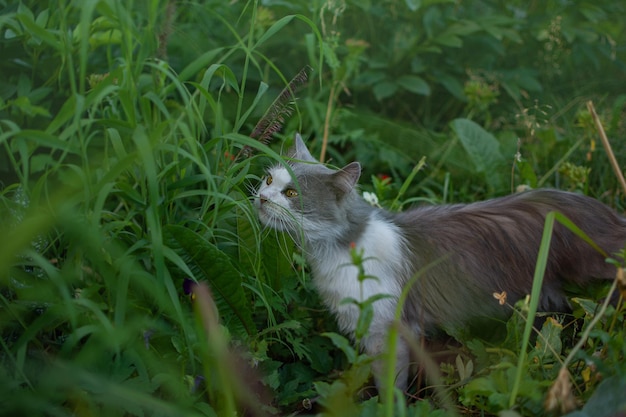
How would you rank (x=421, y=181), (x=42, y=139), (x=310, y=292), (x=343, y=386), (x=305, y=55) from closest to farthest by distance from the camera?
(x=343, y=386)
(x=42, y=139)
(x=310, y=292)
(x=421, y=181)
(x=305, y=55)

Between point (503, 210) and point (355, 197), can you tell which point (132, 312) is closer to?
point (355, 197)

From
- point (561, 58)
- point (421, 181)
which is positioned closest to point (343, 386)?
point (421, 181)

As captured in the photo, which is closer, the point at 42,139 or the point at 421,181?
the point at 42,139

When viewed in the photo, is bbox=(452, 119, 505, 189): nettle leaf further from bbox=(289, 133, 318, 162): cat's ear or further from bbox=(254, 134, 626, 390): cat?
bbox=(289, 133, 318, 162): cat's ear

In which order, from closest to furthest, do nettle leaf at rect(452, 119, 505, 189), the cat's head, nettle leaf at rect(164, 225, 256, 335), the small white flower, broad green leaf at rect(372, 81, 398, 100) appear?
nettle leaf at rect(164, 225, 256, 335) → the cat's head → the small white flower → nettle leaf at rect(452, 119, 505, 189) → broad green leaf at rect(372, 81, 398, 100)

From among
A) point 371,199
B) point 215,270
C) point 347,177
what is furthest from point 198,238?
point 371,199

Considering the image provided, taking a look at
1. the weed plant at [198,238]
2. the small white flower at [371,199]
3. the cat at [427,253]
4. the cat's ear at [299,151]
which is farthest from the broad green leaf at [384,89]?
the cat at [427,253]

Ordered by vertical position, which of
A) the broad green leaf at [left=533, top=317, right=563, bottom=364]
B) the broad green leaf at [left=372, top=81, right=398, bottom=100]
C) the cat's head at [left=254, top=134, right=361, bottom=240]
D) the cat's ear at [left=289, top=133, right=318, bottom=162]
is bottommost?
the broad green leaf at [left=533, top=317, right=563, bottom=364]

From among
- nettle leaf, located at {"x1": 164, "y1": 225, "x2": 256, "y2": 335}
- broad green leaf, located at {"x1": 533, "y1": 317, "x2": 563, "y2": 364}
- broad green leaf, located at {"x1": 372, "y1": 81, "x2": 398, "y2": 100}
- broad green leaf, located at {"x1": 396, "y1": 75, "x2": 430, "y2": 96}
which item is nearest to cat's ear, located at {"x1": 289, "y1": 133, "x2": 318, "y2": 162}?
nettle leaf, located at {"x1": 164, "y1": 225, "x2": 256, "y2": 335}

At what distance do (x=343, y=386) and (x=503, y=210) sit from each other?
3.75ft

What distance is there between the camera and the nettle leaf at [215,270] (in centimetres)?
234

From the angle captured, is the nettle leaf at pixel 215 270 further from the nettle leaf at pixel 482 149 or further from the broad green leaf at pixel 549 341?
the nettle leaf at pixel 482 149

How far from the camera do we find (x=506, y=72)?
182 inches

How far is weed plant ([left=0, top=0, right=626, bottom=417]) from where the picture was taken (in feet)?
6.70
